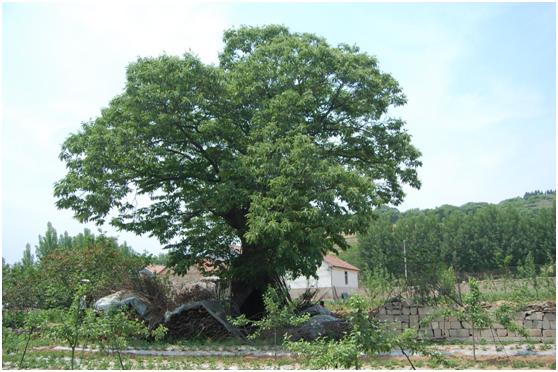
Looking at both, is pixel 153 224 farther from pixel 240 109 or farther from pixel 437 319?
pixel 437 319

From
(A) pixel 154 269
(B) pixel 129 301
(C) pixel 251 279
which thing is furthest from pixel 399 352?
(A) pixel 154 269

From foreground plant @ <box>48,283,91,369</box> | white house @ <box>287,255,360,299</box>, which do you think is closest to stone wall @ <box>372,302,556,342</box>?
foreground plant @ <box>48,283,91,369</box>

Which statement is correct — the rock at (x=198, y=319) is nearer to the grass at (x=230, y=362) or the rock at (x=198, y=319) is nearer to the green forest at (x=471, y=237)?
the grass at (x=230, y=362)

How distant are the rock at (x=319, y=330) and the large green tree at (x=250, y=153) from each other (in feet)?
6.37

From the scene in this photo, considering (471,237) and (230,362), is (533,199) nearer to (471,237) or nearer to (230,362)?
(471,237)

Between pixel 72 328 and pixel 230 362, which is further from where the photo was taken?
pixel 230 362

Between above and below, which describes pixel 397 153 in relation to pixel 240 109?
below

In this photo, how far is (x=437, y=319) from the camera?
1423 centimetres

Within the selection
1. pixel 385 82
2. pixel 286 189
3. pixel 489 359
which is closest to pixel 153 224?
pixel 286 189

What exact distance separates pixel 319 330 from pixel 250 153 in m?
5.03

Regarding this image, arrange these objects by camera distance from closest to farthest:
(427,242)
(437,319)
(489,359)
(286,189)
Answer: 1. (489,359)
2. (286,189)
3. (437,319)
4. (427,242)

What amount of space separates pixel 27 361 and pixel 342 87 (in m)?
11.2

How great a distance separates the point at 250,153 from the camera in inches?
582

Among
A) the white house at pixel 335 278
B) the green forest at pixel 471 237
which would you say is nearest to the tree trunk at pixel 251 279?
the white house at pixel 335 278
